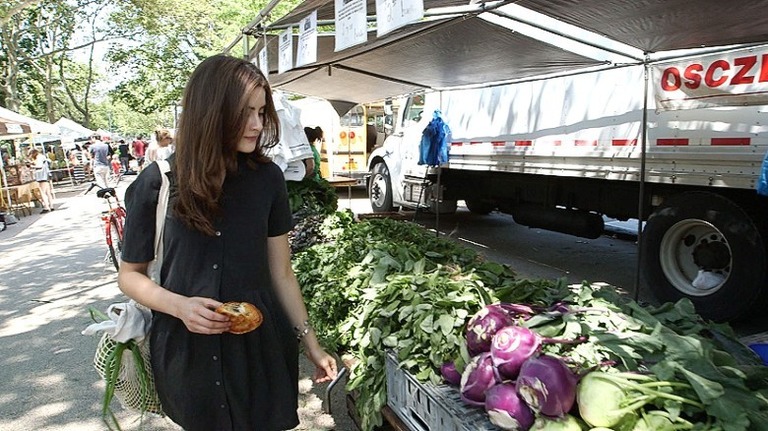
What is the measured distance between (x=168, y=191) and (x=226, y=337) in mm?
472

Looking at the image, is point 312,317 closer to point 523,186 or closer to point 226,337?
point 226,337

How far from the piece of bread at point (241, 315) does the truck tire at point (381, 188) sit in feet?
31.3

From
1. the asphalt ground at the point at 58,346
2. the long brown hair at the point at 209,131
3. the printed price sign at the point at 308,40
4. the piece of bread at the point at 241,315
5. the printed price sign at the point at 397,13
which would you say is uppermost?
the printed price sign at the point at 308,40

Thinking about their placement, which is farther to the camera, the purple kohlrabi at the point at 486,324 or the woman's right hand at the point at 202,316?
the purple kohlrabi at the point at 486,324

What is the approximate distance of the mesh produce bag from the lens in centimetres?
173

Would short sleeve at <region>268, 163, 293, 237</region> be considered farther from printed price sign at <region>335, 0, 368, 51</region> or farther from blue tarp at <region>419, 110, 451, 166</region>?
blue tarp at <region>419, 110, 451, 166</region>

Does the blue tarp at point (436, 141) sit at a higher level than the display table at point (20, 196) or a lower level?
higher

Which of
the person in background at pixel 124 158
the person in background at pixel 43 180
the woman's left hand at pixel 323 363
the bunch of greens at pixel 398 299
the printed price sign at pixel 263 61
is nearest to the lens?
the woman's left hand at pixel 323 363

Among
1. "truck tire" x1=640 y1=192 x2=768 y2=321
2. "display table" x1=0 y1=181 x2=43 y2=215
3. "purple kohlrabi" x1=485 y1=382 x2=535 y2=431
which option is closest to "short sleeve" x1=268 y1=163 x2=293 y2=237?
"purple kohlrabi" x1=485 y1=382 x2=535 y2=431

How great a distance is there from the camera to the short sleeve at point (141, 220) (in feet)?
5.27

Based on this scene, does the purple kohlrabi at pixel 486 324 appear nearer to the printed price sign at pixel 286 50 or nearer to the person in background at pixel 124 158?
the printed price sign at pixel 286 50

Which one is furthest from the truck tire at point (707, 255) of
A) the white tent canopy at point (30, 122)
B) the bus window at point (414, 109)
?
the white tent canopy at point (30, 122)

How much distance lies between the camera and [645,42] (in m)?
4.34

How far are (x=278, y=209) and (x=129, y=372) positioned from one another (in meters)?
0.71
